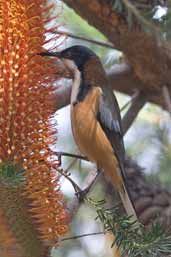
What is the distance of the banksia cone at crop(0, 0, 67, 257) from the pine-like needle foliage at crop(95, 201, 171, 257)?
0.14 m

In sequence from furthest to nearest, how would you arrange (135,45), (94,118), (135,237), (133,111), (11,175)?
(133,111), (135,45), (94,118), (135,237), (11,175)

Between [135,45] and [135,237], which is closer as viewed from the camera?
[135,237]

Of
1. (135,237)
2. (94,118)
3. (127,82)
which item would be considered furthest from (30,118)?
(127,82)

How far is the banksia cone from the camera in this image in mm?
2092

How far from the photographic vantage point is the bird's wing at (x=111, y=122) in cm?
303

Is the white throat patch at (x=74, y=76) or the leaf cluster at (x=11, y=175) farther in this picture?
the white throat patch at (x=74, y=76)

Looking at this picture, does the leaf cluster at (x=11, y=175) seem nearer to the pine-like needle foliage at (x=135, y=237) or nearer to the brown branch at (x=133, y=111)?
the pine-like needle foliage at (x=135, y=237)

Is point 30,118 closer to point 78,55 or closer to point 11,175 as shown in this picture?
Answer: point 11,175

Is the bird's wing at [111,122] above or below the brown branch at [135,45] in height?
below

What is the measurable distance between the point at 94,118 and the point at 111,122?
0.07 m

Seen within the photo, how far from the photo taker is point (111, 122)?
3.04 m

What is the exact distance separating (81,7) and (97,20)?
0.31ft

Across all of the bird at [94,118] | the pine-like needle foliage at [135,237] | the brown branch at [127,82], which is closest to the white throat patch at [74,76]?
the bird at [94,118]

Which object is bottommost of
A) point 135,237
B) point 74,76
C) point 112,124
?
point 135,237
